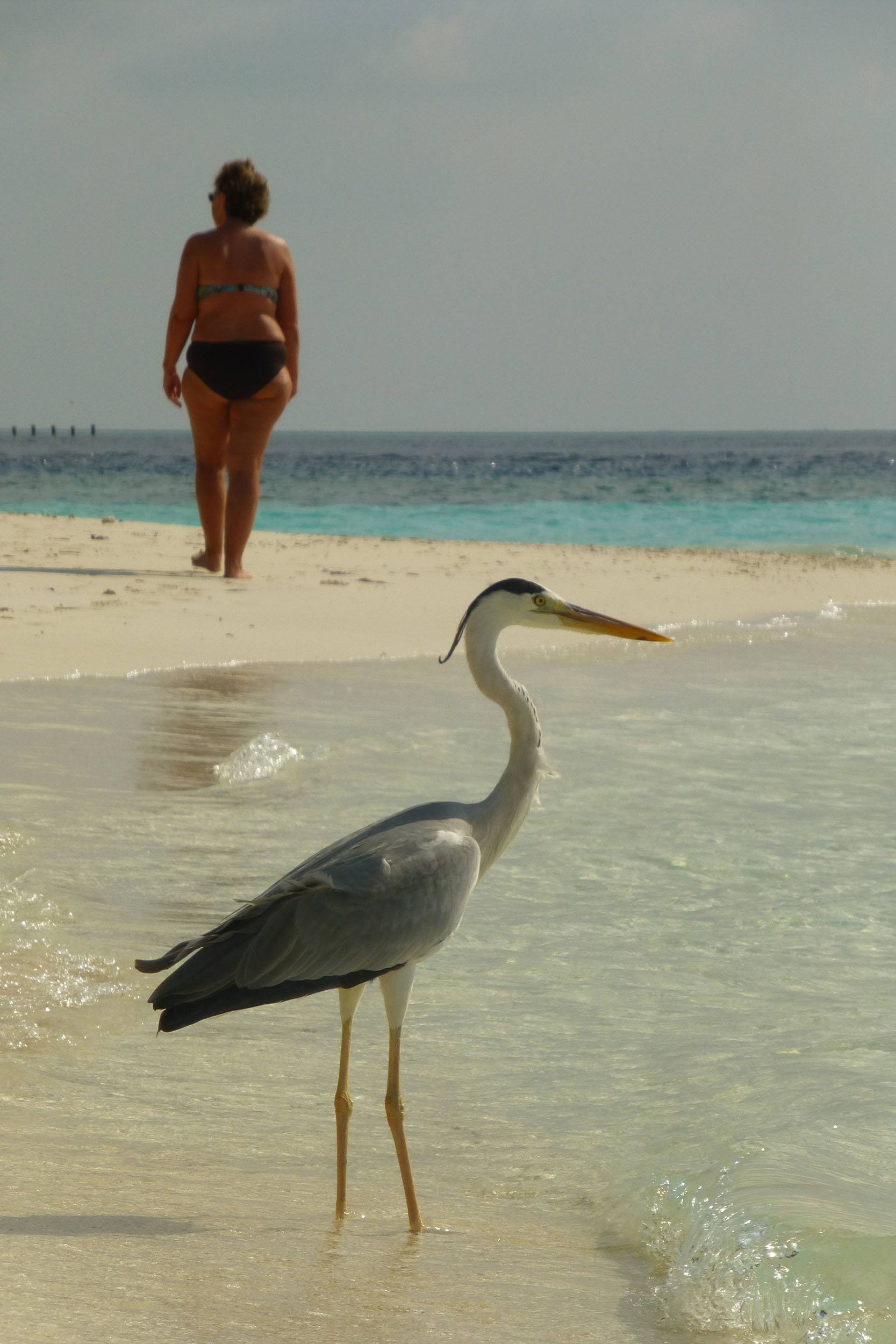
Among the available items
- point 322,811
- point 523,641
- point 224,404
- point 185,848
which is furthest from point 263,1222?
point 224,404

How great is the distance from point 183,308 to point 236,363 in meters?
0.52

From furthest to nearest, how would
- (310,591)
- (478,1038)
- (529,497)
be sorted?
(529,497), (310,591), (478,1038)

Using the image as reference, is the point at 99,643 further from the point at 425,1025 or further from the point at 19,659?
the point at 425,1025

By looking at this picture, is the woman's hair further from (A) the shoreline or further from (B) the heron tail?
(B) the heron tail

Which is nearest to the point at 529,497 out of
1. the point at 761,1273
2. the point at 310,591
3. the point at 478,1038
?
the point at 310,591

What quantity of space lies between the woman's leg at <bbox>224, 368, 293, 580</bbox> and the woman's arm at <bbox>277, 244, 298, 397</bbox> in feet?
0.39

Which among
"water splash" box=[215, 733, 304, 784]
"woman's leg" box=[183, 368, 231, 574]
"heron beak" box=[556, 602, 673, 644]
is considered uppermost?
"woman's leg" box=[183, 368, 231, 574]

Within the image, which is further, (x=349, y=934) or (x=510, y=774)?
(x=510, y=774)

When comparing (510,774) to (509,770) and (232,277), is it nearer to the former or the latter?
(509,770)

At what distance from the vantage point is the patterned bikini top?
32.3 ft

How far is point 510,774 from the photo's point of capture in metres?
3.43

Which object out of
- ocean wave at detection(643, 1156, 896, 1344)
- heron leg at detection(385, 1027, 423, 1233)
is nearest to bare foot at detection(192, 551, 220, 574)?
heron leg at detection(385, 1027, 423, 1233)

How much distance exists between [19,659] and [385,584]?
3961 millimetres

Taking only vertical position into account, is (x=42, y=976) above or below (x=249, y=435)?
below
